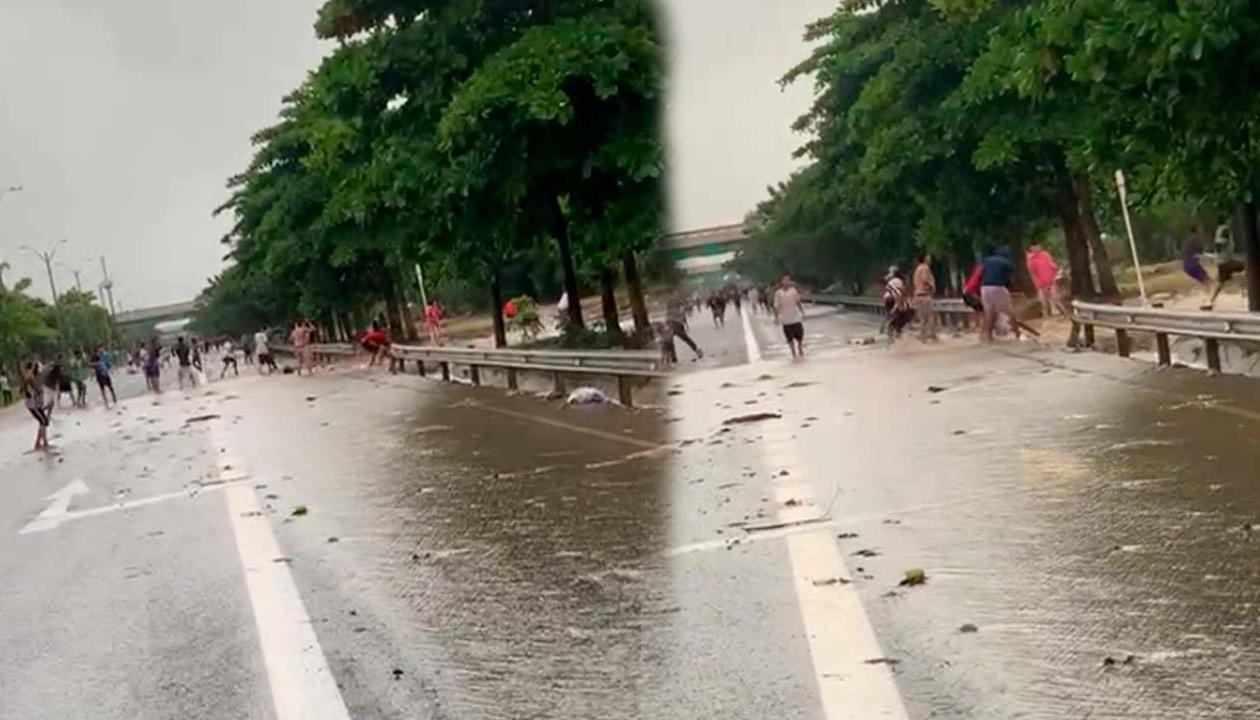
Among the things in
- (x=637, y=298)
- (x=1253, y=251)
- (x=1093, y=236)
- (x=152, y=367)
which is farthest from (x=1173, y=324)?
(x=152, y=367)

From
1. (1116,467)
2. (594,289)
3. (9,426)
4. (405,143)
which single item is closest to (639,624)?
(1116,467)

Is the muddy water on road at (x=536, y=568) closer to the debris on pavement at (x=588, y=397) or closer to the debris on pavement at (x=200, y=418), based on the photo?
the debris on pavement at (x=588, y=397)

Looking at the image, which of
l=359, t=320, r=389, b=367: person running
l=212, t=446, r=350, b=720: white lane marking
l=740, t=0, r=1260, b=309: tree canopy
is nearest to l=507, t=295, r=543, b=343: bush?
l=359, t=320, r=389, b=367: person running

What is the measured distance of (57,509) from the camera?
630 inches

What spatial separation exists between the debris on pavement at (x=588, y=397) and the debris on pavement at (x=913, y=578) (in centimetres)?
1380

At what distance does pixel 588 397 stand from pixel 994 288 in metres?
7.33

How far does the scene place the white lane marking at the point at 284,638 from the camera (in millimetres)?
6537

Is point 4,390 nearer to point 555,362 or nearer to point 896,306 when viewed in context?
point 896,306

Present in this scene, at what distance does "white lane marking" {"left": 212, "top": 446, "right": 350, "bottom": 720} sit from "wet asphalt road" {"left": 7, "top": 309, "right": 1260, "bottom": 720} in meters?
0.07

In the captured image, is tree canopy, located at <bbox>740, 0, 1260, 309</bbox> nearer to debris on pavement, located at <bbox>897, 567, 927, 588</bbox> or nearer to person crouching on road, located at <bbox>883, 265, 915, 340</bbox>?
person crouching on road, located at <bbox>883, 265, 915, 340</bbox>

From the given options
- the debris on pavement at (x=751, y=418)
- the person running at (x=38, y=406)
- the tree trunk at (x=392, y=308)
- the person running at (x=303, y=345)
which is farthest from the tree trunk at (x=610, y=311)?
the tree trunk at (x=392, y=308)

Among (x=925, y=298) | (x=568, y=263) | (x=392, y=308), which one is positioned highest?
(x=568, y=263)

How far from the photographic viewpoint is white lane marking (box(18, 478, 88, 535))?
1459 centimetres

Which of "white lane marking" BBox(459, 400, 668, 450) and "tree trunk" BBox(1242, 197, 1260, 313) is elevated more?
"tree trunk" BBox(1242, 197, 1260, 313)
